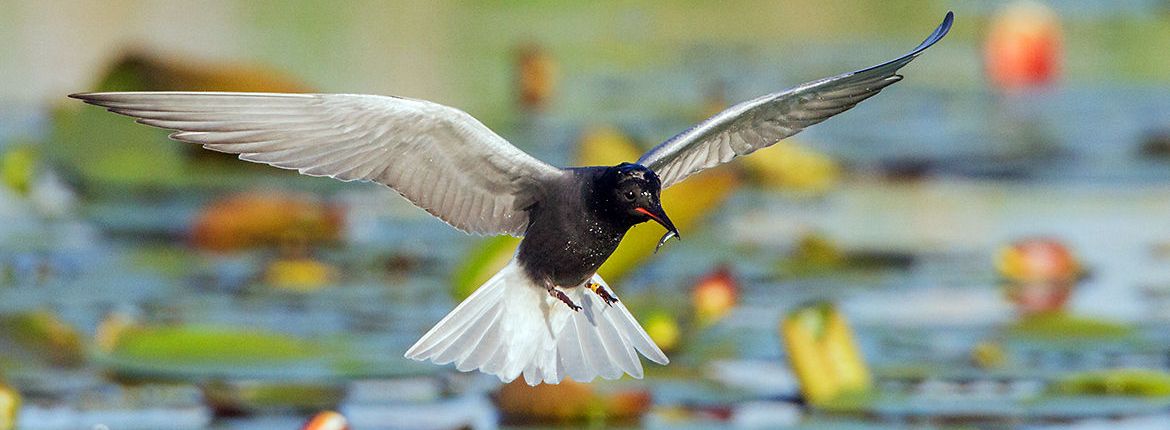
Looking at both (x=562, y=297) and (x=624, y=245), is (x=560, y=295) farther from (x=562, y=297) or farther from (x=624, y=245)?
(x=624, y=245)

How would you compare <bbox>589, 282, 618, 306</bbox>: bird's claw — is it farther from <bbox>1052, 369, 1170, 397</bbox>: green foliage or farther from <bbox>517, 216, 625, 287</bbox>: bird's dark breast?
<bbox>1052, 369, 1170, 397</bbox>: green foliage

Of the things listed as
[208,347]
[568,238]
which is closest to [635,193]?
[568,238]

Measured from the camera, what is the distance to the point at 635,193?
276 centimetres

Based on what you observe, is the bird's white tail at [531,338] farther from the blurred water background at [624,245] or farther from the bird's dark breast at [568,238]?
the blurred water background at [624,245]

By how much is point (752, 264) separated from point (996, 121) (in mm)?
3940

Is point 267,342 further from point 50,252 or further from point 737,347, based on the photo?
point 50,252

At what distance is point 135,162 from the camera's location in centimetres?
720

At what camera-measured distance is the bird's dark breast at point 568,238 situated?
2939 millimetres

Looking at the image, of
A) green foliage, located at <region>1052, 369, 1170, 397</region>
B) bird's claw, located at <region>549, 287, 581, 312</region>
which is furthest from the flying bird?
green foliage, located at <region>1052, 369, 1170, 397</region>

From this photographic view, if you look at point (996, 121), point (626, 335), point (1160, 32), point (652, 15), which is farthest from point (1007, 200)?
point (652, 15)

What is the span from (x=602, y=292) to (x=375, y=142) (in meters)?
0.50

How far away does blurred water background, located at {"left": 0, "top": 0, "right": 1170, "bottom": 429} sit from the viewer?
4.23 meters

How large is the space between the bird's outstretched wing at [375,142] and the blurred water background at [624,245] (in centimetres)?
100

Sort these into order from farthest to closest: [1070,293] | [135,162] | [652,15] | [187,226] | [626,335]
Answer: [652,15] < [135,162] < [187,226] < [1070,293] < [626,335]
